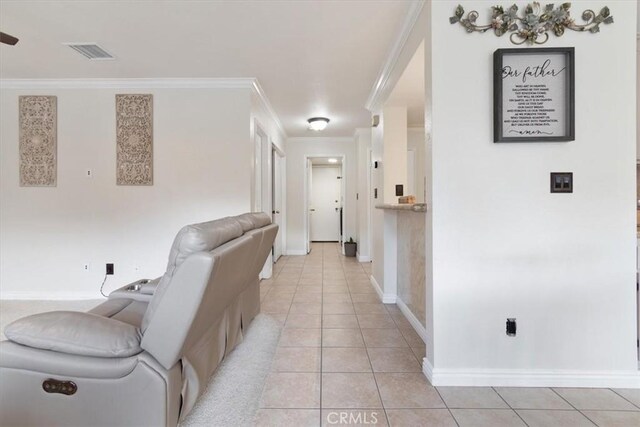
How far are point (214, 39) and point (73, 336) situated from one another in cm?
231

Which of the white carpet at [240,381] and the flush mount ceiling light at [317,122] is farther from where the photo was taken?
the flush mount ceiling light at [317,122]

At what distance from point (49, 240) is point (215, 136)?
7.03 ft

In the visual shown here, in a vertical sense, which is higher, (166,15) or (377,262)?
(166,15)

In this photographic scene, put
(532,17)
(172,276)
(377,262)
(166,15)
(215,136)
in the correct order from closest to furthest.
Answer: (172,276)
(532,17)
(166,15)
(215,136)
(377,262)

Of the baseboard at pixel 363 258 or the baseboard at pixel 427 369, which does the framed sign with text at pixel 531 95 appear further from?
the baseboard at pixel 363 258

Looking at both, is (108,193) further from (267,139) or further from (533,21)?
(533,21)

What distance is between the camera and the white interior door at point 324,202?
8.76 meters

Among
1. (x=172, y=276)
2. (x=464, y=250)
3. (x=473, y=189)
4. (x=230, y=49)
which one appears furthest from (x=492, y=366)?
(x=230, y=49)

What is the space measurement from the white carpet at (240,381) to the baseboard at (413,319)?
1.12 metres

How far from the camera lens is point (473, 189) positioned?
6.11 feet

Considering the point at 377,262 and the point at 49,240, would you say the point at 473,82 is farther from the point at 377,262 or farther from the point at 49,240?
the point at 49,240

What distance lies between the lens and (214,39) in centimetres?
259

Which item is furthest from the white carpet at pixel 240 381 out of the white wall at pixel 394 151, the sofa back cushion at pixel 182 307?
the white wall at pixel 394 151

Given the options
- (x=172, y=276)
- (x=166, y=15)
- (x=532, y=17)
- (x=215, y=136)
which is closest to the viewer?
(x=172, y=276)
